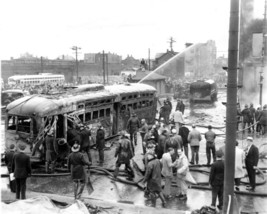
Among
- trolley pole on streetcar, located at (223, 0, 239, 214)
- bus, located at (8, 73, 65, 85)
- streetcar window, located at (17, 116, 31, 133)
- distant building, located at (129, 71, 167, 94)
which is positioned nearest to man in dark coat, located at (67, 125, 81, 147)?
streetcar window, located at (17, 116, 31, 133)

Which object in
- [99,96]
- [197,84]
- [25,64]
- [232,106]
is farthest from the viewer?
[25,64]

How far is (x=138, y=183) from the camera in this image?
12.1 m

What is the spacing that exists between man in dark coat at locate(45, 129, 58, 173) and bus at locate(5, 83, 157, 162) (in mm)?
317

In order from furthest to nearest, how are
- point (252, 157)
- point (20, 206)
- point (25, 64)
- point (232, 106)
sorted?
1. point (25, 64)
2. point (252, 157)
3. point (20, 206)
4. point (232, 106)

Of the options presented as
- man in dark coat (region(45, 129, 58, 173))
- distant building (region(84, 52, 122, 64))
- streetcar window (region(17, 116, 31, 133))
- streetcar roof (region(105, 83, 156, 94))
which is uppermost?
distant building (region(84, 52, 122, 64))

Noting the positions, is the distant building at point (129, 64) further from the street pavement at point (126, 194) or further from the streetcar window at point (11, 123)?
the street pavement at point (126, 194)

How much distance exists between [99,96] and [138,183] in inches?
249

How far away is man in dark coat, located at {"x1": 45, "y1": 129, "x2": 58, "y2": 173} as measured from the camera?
43.8ft

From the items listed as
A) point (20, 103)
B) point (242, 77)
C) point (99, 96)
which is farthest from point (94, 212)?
point (242, 77)

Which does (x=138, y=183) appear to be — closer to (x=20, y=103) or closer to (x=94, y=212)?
(x=94, y=212)

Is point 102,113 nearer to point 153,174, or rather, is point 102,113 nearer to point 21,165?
point 21,165

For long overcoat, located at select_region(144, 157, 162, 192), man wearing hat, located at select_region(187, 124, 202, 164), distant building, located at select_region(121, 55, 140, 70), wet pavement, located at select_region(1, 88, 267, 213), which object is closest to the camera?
long overcoat, located at select_region(144, 157, 162, 192)

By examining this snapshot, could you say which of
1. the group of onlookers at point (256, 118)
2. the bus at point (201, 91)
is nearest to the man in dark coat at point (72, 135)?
the group of onlookers at point (256, 118)

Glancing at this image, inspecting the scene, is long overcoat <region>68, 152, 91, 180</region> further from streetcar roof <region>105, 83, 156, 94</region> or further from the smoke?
the smoke
